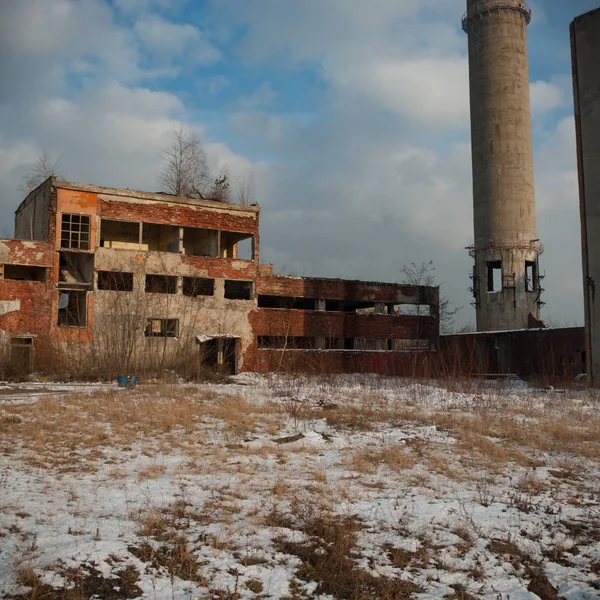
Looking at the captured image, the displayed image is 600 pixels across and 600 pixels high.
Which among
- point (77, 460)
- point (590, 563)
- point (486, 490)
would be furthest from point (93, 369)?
point (590, 563)

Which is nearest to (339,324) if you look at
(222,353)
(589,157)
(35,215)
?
(222,353)

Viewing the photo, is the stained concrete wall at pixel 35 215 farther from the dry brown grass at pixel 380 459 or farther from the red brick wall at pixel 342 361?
the dry brown grass at pixel 380 459

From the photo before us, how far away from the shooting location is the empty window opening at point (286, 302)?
3114 centimetres

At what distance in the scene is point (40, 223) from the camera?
86.8 feet

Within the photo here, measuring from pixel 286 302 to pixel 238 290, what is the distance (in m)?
2.56

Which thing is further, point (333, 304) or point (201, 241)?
point (333, 304)

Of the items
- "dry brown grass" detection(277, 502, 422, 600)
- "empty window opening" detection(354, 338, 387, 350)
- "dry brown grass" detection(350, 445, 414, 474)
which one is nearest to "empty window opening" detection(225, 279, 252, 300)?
"empty window opening" detection(354, 338, 387, 350)

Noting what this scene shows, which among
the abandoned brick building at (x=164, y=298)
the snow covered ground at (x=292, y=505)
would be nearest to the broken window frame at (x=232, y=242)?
the abandoned brick building at (x=164, y=298)

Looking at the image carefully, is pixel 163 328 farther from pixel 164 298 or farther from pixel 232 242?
pixel 232 242

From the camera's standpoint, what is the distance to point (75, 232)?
2567 centimetres

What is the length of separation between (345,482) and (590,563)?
9.90 feet

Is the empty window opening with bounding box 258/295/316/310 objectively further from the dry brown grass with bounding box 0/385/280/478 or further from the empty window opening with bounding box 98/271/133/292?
the dry brown grass with bounding box 0/385/280/478

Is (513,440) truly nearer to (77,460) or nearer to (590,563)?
(590,563)

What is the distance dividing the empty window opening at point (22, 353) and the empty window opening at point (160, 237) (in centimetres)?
782
